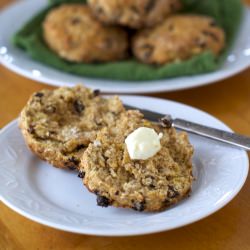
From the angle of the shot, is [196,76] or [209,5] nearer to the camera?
[196,76]

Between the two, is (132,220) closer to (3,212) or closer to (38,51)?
(3,212)

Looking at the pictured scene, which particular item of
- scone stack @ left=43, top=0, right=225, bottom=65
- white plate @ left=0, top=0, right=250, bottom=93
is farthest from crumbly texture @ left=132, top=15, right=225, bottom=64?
white plate @ left=0, top=0, right=250, bottom=93

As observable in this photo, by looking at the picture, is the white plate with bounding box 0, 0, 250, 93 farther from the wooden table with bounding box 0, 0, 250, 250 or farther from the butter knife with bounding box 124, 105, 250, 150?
the wooden table with bounding box 0, 0, 250, 250

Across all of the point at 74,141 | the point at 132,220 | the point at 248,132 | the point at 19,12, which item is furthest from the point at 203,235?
the point at 19,12

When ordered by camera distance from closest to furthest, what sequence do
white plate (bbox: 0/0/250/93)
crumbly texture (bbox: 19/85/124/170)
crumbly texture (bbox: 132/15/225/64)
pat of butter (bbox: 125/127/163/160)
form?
pat of butter (bbox: 125/127/163/160)
crumbly texture (bbox: 19/85/124/170)
white plate (bbox: 0/0/250/93)
crumbly texture (bbox: 132/15/225/64)

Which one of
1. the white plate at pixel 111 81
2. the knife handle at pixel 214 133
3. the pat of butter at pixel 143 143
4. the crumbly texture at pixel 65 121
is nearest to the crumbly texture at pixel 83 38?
the white plate at pixel 111 81

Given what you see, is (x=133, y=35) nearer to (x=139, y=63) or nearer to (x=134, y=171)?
(x=139, y=63)

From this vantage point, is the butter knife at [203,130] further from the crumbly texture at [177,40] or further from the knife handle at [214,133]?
the crumbly texture at [177,40]
